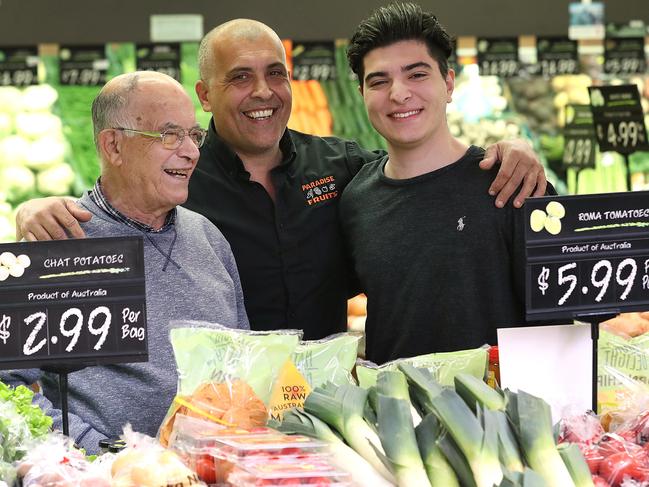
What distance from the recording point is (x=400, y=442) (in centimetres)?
178

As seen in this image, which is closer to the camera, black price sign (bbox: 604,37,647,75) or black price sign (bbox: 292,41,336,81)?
black price sign (bbox: 292,41,336,81)

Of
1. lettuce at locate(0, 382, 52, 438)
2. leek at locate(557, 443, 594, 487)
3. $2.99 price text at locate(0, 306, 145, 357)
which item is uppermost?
$2.99 price text at locate(0, 306, 145, 357)

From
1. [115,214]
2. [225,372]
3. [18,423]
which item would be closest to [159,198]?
[115,214]

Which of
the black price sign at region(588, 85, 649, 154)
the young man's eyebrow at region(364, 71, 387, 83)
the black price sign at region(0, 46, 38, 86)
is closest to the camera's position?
the young man's eyebrow at region(364, 71, 387, 83)

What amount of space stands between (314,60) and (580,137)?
153cm

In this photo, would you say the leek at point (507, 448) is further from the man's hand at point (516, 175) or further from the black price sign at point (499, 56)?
the black price sign at point (499, 56)

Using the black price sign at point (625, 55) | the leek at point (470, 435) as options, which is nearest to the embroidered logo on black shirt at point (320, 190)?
the leek at point (470, 435)

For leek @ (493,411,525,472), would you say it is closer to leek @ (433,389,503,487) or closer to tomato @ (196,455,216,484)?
leek @ (433,389,503,487)

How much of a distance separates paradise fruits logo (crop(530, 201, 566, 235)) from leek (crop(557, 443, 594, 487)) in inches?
23.3

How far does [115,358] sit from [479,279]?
1.16 meters

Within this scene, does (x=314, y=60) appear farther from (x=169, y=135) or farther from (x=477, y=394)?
(x=477, y=394)

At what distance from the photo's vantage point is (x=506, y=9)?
546cm

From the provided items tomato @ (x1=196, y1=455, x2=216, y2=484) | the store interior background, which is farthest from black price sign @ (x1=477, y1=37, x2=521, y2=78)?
tomato @ (x1=196, y1=455, x2=216, y2=484)

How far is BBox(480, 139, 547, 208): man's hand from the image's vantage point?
2811 millimetres
